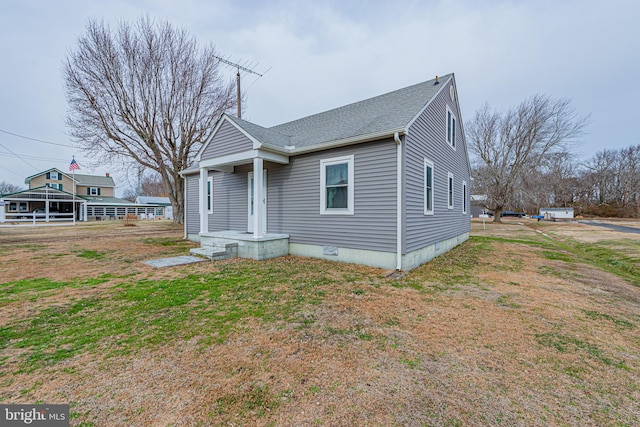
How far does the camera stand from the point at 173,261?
7.05 m

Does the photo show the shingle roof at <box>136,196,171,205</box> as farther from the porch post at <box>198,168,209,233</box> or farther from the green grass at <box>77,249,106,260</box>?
the porch post at <box>198,168,209,233</box>

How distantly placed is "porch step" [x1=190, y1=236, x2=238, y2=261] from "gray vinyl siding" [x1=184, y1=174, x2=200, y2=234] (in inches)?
157

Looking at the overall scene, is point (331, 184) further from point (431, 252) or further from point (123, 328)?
point (123, 328)

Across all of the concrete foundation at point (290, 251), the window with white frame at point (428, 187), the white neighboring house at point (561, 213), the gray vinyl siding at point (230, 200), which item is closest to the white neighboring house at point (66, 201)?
the gray vinyl siding at point (230, 200)

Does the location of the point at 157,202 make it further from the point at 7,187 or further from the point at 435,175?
the point at 435,175

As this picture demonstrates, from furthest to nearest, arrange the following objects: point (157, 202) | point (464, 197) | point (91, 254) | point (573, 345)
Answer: point (157, 202) < point (464, 197) < point (91, 254) < point (573, 345)

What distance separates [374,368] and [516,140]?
32.8m

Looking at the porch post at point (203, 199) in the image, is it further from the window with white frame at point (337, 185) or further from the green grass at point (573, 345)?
the green grass at point (573, 345)

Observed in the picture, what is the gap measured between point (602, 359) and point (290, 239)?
22.0ft

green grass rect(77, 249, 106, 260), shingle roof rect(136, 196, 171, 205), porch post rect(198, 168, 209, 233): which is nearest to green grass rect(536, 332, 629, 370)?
porch post rect(198, 168, 209, 233)

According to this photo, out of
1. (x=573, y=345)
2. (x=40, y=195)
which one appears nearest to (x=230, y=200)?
(x=573, y=345)

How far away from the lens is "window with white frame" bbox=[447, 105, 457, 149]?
31.2 feet

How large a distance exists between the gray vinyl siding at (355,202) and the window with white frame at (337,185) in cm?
13

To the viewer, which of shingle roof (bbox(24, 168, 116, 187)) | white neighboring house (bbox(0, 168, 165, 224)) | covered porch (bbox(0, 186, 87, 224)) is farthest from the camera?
shingle roof (bbox(24, 168, 116, 187))
